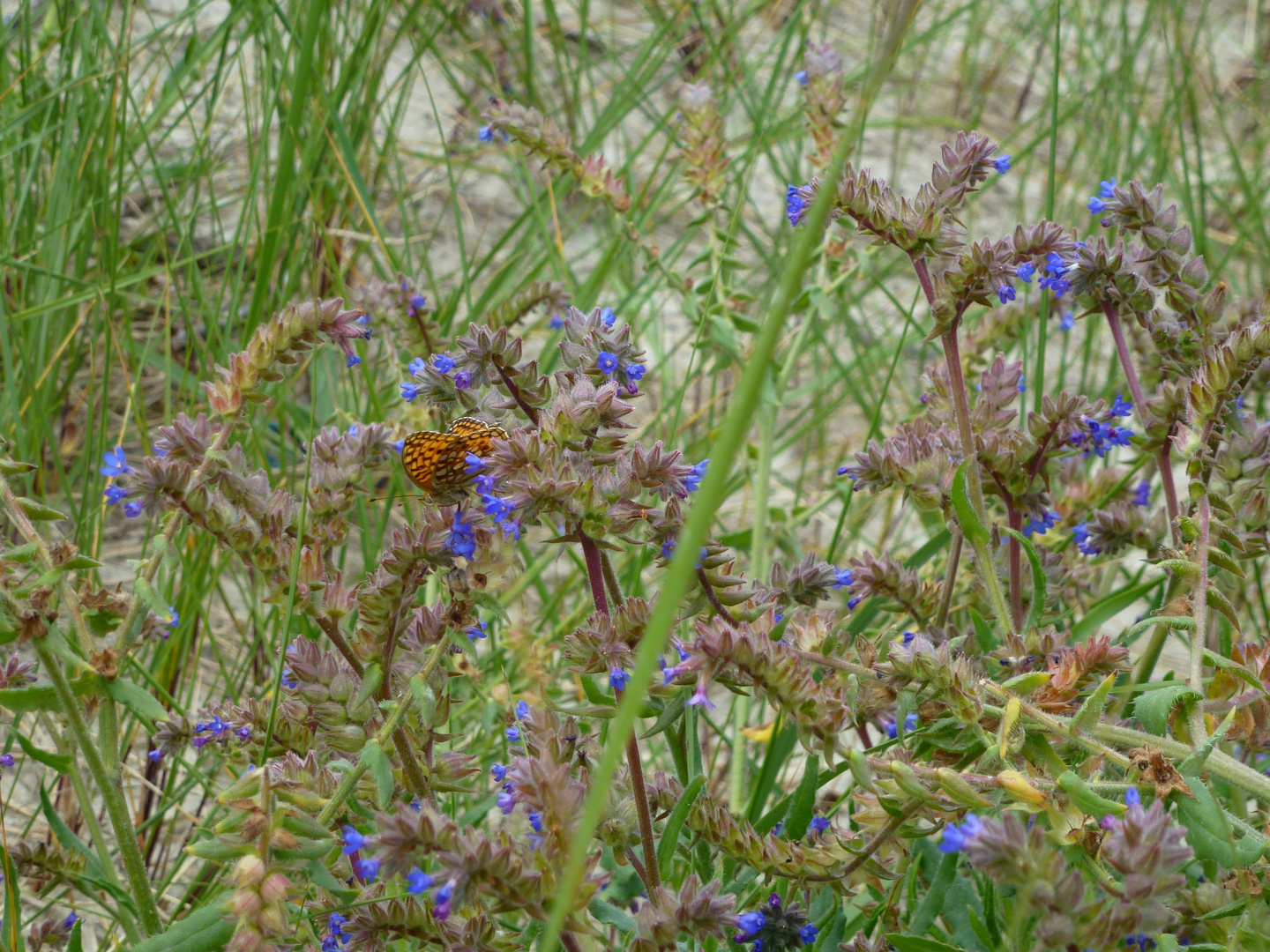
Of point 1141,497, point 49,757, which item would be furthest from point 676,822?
point 1141,497

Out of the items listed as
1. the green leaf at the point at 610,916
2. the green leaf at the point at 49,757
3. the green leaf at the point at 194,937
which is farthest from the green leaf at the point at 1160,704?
the green leaf at the point at 49,757

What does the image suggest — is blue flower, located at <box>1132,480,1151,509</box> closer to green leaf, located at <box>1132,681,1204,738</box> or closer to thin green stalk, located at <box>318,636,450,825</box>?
green leaf, located at <box>1132,681,1204,738</box>

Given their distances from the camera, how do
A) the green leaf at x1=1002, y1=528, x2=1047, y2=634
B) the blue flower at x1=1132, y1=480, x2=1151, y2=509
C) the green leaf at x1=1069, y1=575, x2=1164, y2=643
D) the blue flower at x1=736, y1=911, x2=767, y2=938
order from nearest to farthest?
1. the blue flower at x1=736, y1=911, x2=767, y2=938
2. the green leaf at x1=1002, y1=528, x2=1047, y2=634
3. the green leaf at x1=1069, y1=575, x2=1164, y2=643
4. the blue flower at x1=1132, y1=480, x2=1151, y2=509

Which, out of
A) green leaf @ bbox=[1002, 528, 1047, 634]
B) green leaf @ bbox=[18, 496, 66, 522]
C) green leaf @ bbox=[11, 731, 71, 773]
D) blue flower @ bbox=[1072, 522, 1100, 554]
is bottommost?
green leaf @ bbox=[11, 731, 71, 773]

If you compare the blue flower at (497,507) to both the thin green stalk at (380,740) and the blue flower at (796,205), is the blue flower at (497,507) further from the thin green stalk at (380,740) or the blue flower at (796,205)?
the blue flower at (796,205)

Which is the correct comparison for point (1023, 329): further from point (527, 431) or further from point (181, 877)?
point (181, 877)

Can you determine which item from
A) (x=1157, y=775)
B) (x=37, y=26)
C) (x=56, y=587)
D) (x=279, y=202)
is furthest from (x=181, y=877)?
(x=37, y=26)

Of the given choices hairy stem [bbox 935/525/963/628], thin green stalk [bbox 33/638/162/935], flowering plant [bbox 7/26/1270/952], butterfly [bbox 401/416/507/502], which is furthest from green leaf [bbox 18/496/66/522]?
hairy stem [bbox 935/525/963/628]
